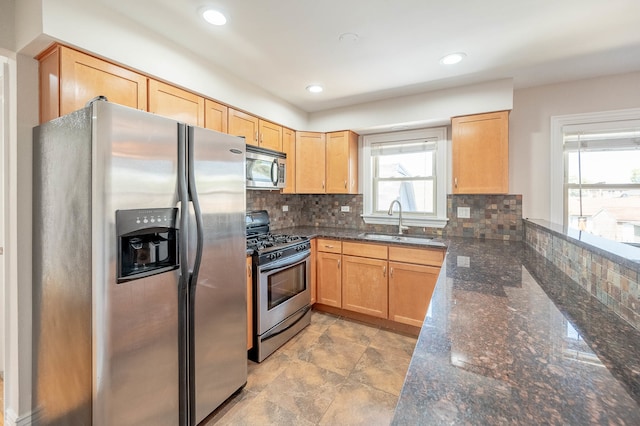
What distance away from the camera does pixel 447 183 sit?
315cm

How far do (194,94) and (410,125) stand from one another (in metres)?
2.21

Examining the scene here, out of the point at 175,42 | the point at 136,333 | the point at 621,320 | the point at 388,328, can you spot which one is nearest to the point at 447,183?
the point at 388,328

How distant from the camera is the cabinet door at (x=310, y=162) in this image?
3420 mm

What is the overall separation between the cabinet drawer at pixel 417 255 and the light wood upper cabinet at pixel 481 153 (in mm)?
691

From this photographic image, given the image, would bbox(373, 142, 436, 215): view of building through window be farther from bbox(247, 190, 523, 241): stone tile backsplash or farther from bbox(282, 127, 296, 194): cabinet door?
bbox(282, 127, 296, 194): cabinet door

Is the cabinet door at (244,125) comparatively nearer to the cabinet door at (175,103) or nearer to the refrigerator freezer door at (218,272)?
the cabinet door at (175,103)

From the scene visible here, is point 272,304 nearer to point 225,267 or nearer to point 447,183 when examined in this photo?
point 225,267

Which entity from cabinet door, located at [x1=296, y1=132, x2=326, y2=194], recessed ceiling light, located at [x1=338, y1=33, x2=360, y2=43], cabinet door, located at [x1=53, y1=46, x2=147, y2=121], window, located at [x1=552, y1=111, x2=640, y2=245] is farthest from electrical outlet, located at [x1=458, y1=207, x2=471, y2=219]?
cabinet door, located at [x1=53, y1=46, x2=147, y2=121]

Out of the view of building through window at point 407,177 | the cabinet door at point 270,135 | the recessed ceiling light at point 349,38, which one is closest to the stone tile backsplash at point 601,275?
the view of building through window at point 407,177

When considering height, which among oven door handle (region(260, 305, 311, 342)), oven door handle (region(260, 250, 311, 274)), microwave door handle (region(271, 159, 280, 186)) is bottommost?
oven door handle (region(260, 305, 311, 342))

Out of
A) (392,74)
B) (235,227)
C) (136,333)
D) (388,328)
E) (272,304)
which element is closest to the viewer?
(136,333)

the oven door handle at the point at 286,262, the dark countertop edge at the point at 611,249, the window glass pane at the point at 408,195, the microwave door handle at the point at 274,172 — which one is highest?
the microwave door handle at the point at 274,172

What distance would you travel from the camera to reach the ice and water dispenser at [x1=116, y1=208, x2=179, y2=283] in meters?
1.25

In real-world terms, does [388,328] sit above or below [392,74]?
below
